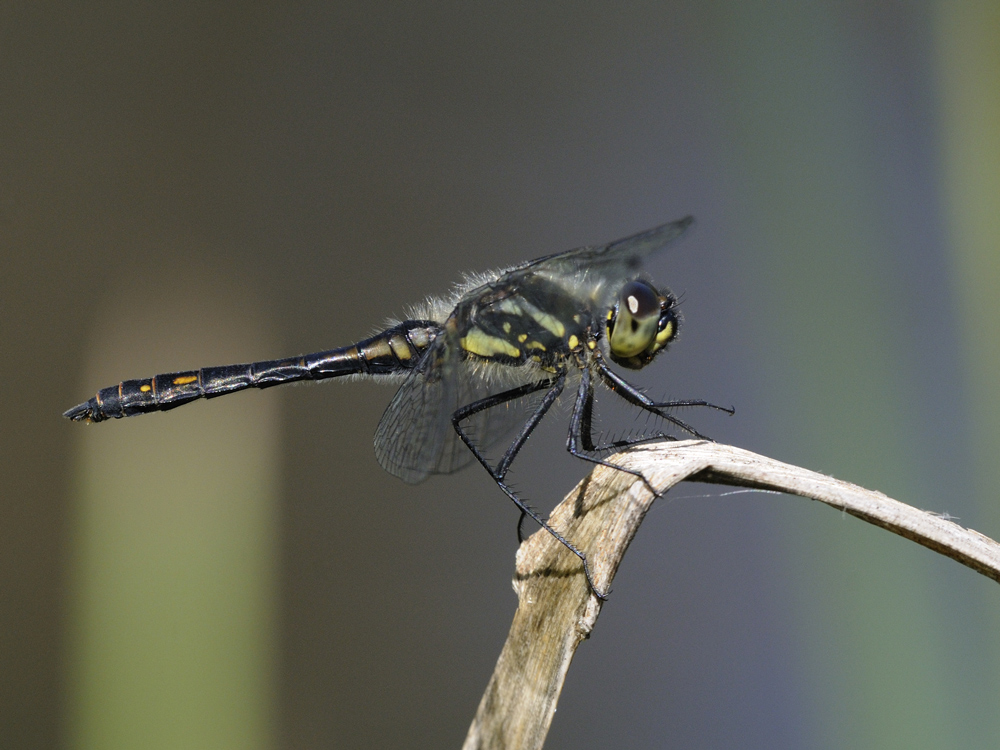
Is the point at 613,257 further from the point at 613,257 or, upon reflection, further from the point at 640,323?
the point at 640,323

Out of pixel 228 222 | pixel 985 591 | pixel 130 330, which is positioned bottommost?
pixel 985 591

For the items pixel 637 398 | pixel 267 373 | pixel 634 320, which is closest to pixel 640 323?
pixel 634 320

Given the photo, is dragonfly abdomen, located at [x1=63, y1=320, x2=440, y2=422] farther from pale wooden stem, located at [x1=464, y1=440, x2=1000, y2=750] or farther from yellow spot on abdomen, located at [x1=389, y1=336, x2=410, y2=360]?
pale wooden stem, located at [x1=464, y1=440, x2=1000, y2=750]

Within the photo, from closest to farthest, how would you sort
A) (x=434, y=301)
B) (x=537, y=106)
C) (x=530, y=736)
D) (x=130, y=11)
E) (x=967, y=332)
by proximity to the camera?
(x=530, y=736) < (x=434, y=301) < (x=130, y=11) < (x=967, y=332) < (x=537, y=106)

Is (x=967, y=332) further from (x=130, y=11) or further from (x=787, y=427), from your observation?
(x=130, y=11)

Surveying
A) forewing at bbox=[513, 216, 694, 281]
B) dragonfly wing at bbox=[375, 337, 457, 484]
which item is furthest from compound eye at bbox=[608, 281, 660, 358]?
dragonfly wing at bbox=[375, 337, 457, 484]

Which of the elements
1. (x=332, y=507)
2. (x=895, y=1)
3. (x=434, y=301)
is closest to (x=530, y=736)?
(x=434, y=301)
